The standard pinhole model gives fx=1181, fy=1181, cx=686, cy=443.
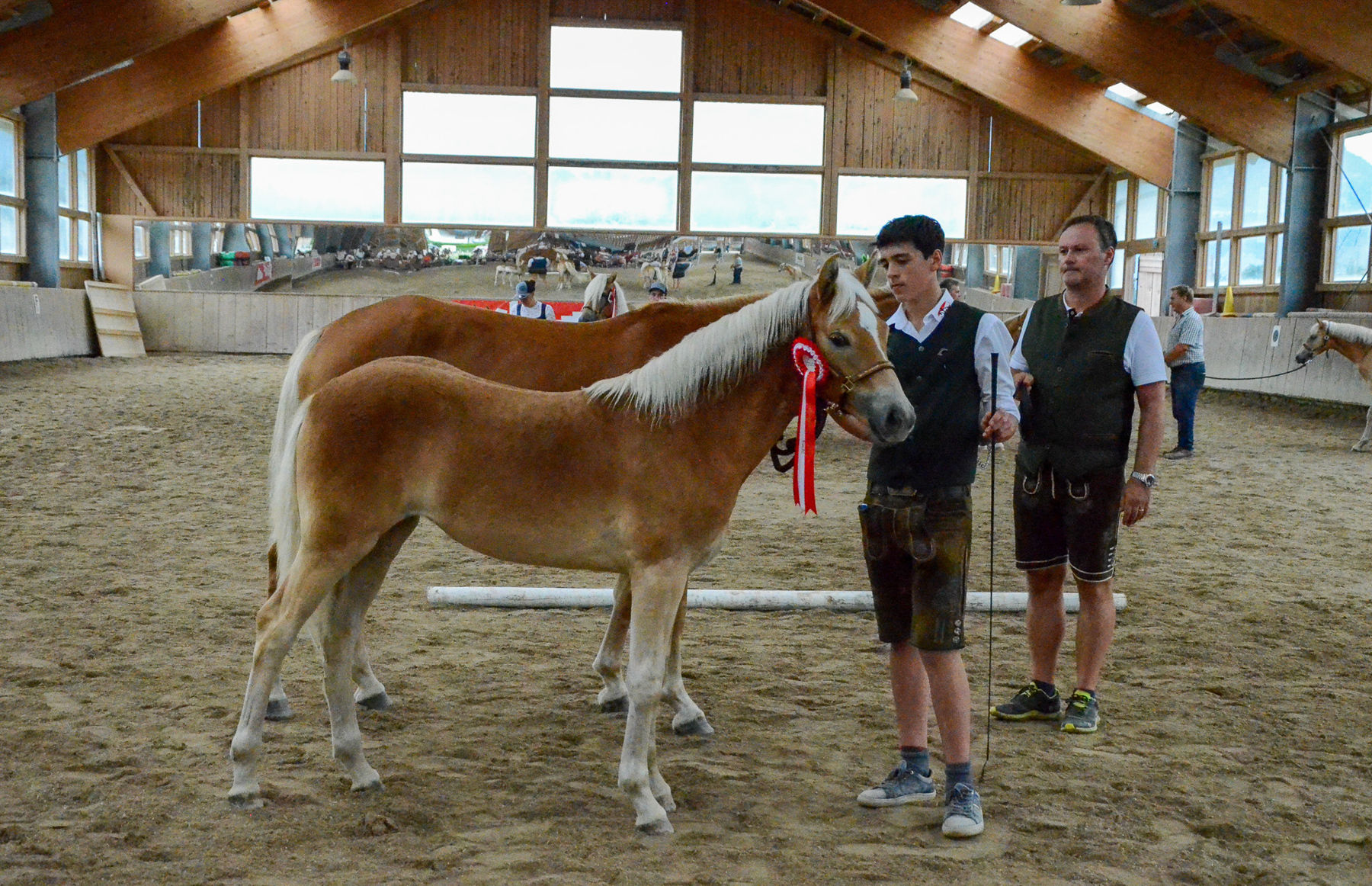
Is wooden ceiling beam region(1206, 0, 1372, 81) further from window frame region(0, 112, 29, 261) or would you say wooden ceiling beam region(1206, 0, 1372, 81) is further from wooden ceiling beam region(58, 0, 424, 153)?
window frame region(0, 112, 29, 261)

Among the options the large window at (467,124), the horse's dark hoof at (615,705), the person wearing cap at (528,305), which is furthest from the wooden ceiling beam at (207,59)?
the horse's dark hoof at (615,705)

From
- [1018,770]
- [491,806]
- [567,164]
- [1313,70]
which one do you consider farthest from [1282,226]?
[491,806]

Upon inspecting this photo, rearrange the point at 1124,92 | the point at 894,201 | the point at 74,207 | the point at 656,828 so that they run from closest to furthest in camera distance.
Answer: the point at 656,828, the point at 1124,92, the point at 74,207, the point at 894,201

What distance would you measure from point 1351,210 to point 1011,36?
653 centimetres

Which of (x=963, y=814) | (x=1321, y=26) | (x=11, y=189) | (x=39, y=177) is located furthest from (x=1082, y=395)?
(x=39, y=177)

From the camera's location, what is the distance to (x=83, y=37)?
1641 cm

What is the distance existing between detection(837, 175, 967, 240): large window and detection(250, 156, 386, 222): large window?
8713mm

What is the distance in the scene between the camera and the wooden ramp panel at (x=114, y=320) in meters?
19.4

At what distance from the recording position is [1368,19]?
1257 centimetres

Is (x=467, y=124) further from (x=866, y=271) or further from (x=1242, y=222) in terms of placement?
(x=866, y=271)

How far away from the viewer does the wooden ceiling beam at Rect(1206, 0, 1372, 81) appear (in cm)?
1269

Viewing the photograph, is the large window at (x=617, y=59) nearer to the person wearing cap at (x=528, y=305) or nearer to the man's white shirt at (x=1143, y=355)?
the person wearing cap at (x=528, y=305)

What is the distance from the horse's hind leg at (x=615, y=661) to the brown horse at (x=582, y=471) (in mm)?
832

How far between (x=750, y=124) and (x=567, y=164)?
3544mm
